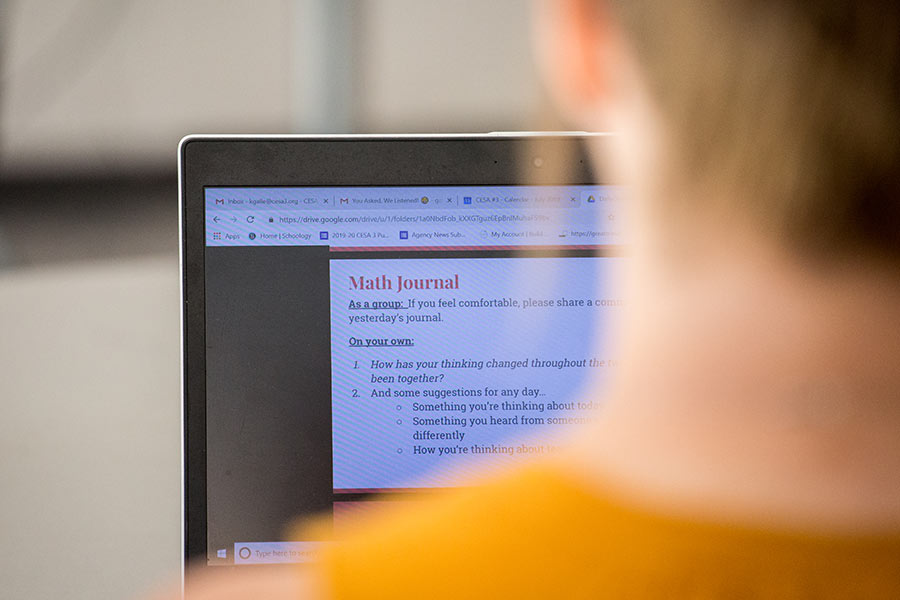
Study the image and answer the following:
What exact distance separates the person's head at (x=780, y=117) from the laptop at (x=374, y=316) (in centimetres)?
32

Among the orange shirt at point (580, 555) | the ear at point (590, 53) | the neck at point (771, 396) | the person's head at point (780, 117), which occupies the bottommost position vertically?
the orange shirt at point (580, 555)

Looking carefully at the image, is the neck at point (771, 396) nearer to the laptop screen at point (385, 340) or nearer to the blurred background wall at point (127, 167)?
the laptop screen at point (385, 340)

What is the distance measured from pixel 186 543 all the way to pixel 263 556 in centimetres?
5

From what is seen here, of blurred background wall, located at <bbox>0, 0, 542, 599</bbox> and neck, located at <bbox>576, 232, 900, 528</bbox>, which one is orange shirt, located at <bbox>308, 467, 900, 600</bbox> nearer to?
neck, located at <bbox>576, 232, 900, 528</bbox>

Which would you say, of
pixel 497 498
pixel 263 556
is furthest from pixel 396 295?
pixel 497 498

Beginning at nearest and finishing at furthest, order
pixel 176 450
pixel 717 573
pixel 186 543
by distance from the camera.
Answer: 1. pixel 717 573
2. pixel 186 543
3. pixel 176 450

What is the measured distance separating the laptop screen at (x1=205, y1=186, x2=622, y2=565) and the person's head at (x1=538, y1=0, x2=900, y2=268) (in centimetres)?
33

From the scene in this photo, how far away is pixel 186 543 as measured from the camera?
55cm

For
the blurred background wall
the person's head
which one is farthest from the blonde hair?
the blurred background wall

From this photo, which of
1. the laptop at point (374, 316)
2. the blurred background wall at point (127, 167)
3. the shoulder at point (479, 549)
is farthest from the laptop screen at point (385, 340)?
the shoulder at point (479, 549)

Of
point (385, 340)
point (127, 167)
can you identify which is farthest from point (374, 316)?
point (127, 167)

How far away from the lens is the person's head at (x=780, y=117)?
0.23 metres

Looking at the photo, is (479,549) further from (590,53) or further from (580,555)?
(590,53)

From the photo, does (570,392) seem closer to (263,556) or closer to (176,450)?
(263,556)
